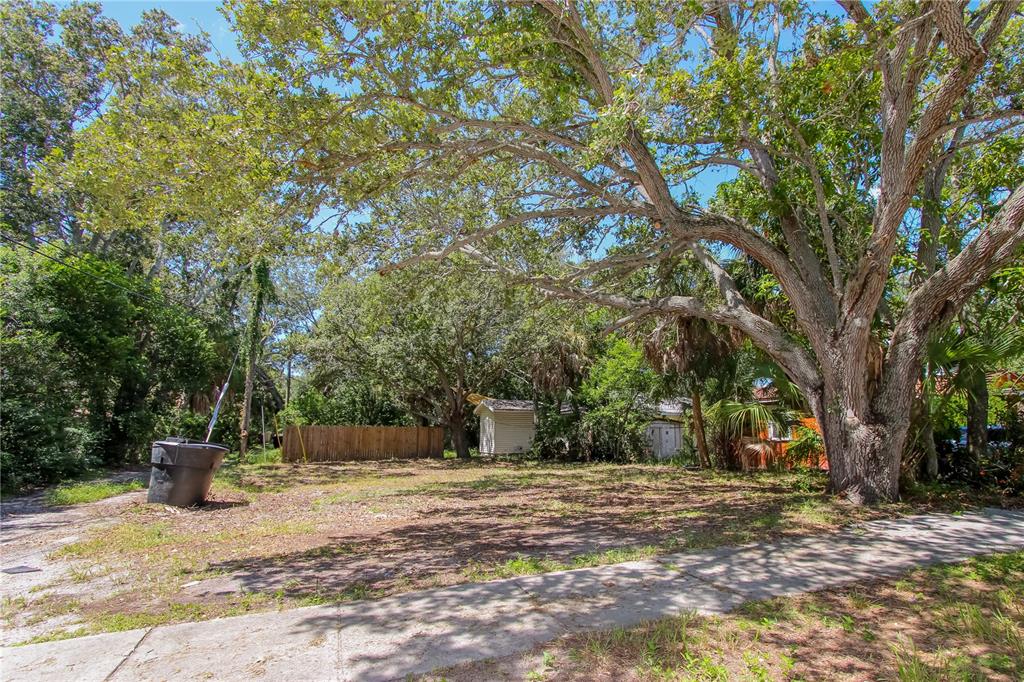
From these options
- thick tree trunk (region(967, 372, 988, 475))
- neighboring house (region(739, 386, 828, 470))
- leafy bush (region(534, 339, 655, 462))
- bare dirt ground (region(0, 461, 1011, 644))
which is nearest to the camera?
bare dirt ground (region(0, 461, 1011, 644))

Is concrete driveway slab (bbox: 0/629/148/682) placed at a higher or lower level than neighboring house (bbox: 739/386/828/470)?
lower

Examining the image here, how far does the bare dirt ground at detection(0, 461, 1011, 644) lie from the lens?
4.84 m

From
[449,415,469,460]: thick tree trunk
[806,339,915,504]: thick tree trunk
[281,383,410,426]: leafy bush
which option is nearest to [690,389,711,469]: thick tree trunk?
[806,339,915,504]: thick tree trunk

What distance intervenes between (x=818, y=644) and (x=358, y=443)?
915 inches

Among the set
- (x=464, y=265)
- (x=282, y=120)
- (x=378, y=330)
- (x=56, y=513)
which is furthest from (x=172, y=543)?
(x=378, y=330)

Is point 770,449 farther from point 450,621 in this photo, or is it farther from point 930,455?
point 450,621

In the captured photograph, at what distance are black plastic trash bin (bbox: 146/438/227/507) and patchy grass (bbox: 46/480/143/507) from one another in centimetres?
208

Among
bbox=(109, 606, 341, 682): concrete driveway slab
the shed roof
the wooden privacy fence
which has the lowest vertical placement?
bbox=(109, 606, 341, 682): concrete driveway slab

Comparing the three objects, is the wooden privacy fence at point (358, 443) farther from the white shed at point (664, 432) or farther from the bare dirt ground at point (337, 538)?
the white shed at point (664, 432)

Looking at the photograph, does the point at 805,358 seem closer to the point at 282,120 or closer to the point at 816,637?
the point at 816,637

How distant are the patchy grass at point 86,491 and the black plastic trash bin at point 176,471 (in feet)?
6.82

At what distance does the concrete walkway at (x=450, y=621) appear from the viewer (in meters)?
3.42

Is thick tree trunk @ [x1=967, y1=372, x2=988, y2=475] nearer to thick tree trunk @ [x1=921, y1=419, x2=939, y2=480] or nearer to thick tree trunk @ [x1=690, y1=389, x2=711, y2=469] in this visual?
thick tree trunk @ [x1=921, y1=419, x2=939, y2=480]

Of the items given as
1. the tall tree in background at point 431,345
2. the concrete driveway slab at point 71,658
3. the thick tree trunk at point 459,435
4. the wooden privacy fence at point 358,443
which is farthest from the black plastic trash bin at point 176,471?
the thick tree trunk at point 459,435
